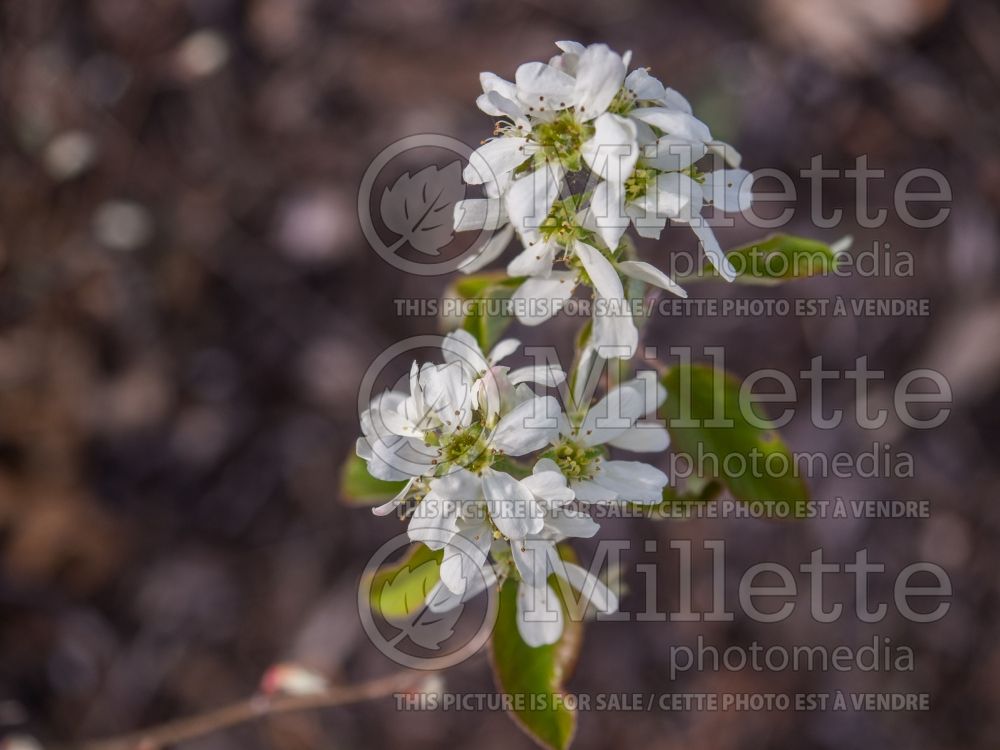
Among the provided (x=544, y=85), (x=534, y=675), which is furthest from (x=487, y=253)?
(x=534, y=675)

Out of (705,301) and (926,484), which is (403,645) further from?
(926,484)

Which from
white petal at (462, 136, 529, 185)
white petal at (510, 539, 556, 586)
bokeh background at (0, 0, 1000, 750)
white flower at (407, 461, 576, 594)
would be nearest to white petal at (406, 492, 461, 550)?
white flower at (407, 461, 576, 594)

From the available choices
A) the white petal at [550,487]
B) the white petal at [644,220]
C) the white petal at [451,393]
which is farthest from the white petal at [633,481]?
the white petal at [644,220]

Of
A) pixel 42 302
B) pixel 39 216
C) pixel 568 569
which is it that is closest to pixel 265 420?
pixel 42 302

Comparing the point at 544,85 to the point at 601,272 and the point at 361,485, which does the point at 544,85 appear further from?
the point at 361,485

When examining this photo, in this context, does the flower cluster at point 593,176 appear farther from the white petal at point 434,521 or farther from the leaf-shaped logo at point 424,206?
the leaf-shaped logo at point 424,206

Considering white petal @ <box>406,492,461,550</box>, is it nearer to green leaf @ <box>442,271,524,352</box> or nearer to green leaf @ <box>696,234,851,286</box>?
green leaf @ <box>442,271,524,352</box>
